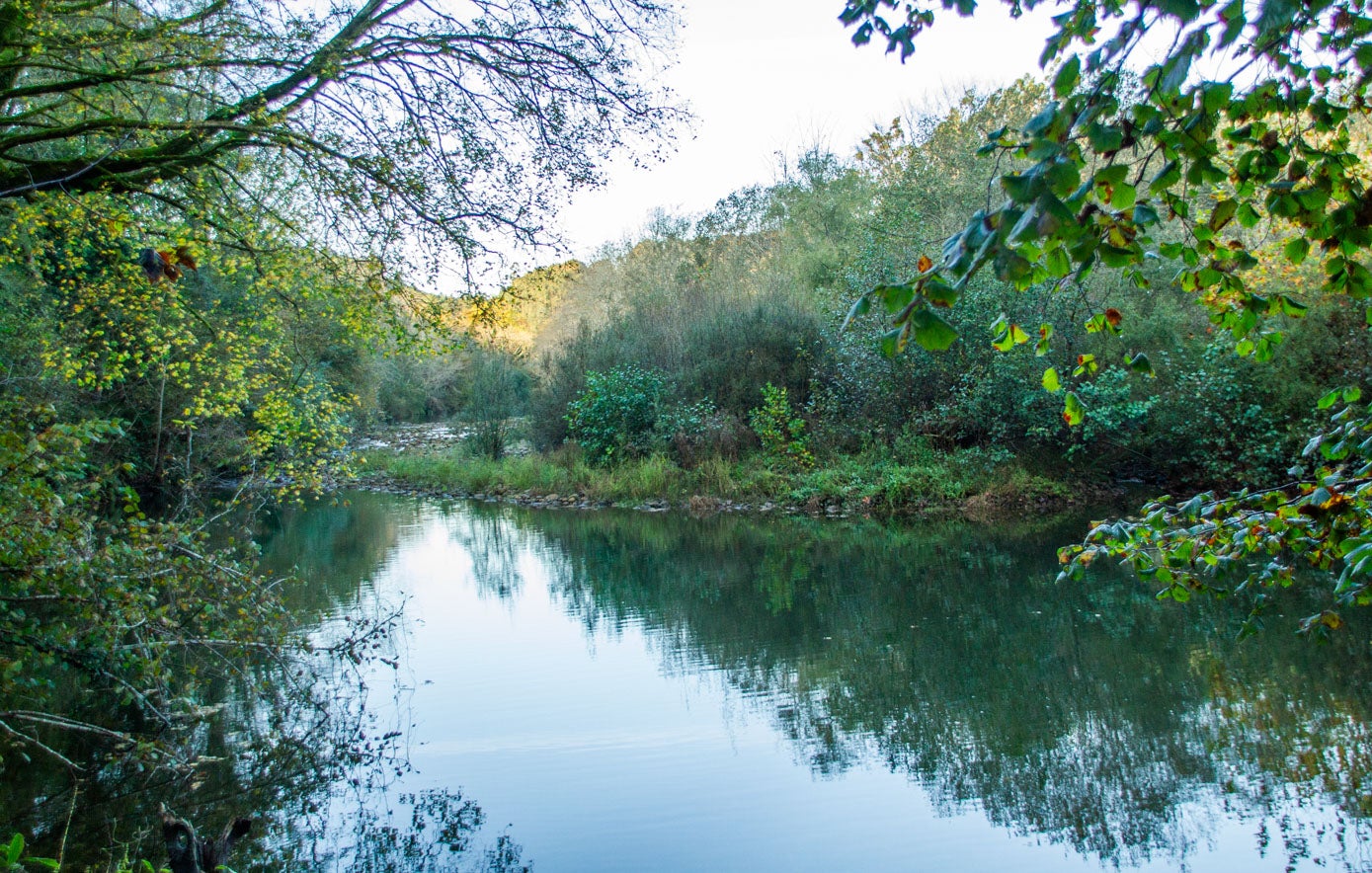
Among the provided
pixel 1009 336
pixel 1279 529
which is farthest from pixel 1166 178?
pixel 1279 529

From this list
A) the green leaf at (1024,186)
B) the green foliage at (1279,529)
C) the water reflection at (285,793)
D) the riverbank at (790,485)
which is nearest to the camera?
the green leaf at (1024,186)

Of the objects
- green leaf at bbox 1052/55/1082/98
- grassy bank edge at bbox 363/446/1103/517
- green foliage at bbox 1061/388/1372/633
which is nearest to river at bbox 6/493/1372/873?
green foliage at bbox 1061/388/1372/633

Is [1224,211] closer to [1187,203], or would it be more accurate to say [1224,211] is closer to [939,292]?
[1187,203]

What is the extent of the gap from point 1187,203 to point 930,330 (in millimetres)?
1404

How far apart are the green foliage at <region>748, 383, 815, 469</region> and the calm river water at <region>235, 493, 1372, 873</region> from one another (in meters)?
6.49

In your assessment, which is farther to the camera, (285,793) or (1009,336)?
(285,793)

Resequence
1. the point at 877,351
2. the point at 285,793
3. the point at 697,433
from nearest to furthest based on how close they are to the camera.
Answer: the point at 285,793 → the point at 877,351 → the point at 697,433

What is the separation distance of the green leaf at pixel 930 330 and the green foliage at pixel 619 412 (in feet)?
56.6

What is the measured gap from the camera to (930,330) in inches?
54.9

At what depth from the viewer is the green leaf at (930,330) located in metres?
1.37

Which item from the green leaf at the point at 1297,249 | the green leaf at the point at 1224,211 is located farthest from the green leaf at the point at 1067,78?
the green leaf at the point at 1297,249

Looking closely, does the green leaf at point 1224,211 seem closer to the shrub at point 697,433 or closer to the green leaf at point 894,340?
the green leaf at point 894,340

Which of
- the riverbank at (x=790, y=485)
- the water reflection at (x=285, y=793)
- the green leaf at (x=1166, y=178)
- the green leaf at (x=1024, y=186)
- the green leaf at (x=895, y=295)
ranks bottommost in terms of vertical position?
the water reflection at (x=285, y=793)

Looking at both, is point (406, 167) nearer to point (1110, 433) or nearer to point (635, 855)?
point (635, 855)
